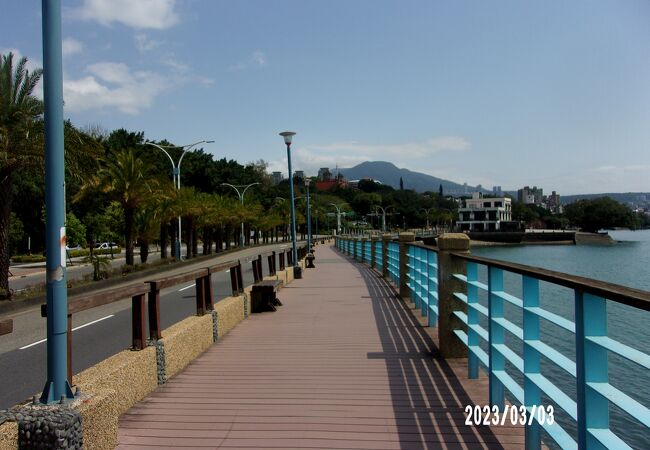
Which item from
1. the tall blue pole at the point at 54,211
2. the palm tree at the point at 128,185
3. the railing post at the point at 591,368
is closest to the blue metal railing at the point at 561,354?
the railing post at the point at 591,368

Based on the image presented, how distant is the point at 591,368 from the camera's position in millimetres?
2947

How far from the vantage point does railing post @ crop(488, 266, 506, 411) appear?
471 centimetres

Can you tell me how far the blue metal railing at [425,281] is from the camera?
866 cm

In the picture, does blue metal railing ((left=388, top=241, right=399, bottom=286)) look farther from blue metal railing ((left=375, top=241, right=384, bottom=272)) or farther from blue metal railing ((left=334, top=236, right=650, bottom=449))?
blue metal railing ((left=334, top=236, right=650, bottom=449))

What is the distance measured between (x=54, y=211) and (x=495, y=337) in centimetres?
340

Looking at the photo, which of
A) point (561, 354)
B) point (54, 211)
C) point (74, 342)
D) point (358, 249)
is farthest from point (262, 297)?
point (358, 249)

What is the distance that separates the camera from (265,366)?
21.7 feet

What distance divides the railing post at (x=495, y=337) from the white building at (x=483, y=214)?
6209 inches

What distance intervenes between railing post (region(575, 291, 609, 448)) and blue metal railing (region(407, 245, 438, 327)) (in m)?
4.81

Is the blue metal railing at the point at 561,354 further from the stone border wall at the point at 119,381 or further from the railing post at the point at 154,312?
the railing post at the point at 154,312

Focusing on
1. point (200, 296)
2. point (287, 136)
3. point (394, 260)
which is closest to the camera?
point (200, 296)

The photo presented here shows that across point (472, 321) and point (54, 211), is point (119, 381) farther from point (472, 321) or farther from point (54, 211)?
point (472, 321)

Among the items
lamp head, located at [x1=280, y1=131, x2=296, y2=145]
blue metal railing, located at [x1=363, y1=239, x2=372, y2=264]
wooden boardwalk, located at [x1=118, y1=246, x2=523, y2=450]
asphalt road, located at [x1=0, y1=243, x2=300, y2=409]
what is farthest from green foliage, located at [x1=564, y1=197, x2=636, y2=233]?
wooden boardwalk, located at [x1=118, y1=246, x2=523, y2=450]

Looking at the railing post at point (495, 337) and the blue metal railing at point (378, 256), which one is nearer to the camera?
the railing post at point (495, 337)
